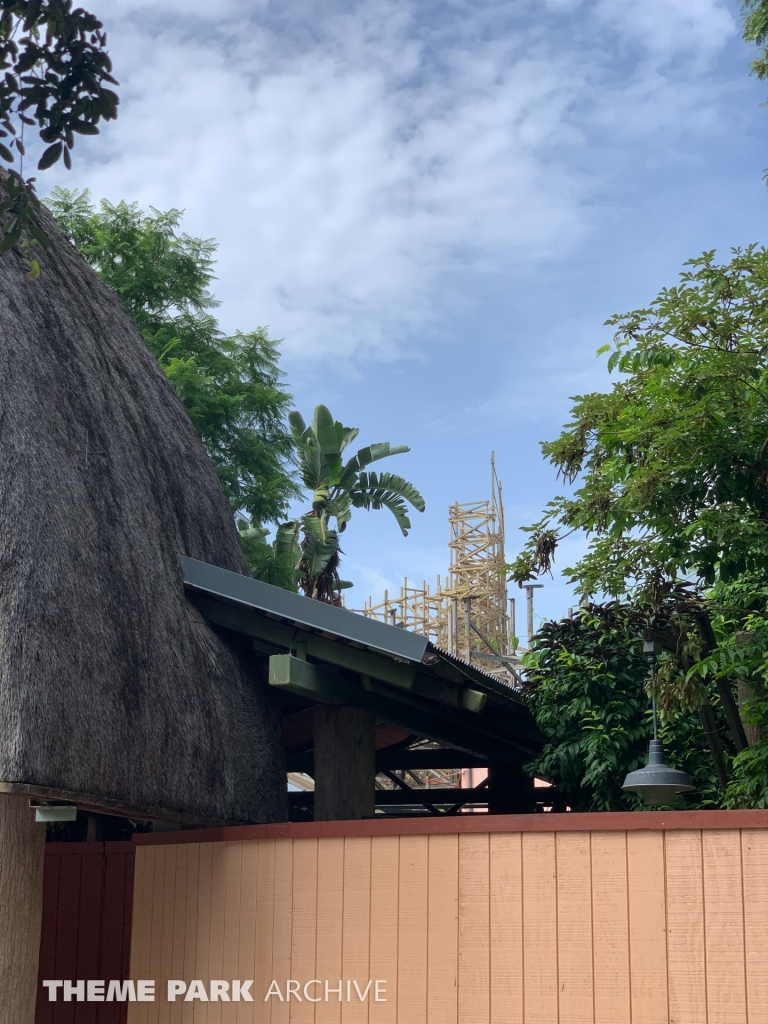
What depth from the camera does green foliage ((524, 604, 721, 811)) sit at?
8.97 metres

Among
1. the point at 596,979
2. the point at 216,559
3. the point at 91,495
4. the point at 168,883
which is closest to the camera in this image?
the point at 596,979

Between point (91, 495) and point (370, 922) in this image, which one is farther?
point (91, 495)

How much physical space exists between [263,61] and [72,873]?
6.29m

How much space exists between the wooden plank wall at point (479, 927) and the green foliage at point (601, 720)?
3378mm

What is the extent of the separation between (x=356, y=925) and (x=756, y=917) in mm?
2026

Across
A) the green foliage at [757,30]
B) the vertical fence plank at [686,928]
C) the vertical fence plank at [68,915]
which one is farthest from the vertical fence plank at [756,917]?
the green foliage at [757,30]

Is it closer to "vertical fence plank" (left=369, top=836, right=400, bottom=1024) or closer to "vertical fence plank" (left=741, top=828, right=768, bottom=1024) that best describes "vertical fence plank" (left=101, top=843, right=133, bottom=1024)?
"vertical fence plank" (left=369, top=836, right=400, bottom=1024)

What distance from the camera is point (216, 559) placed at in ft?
30.9

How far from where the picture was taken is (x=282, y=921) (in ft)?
20.1

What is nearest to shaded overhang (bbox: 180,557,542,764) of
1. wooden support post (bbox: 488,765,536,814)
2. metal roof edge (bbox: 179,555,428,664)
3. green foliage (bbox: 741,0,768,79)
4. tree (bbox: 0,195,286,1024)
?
metal roof edge (bbox: 179,555,428,664)

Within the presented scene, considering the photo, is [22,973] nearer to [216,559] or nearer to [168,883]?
[168,883]

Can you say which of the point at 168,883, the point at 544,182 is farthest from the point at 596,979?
the point at 544,182

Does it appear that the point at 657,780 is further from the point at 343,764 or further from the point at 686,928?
the point at 343,764

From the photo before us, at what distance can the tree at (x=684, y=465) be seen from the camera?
7.91m
